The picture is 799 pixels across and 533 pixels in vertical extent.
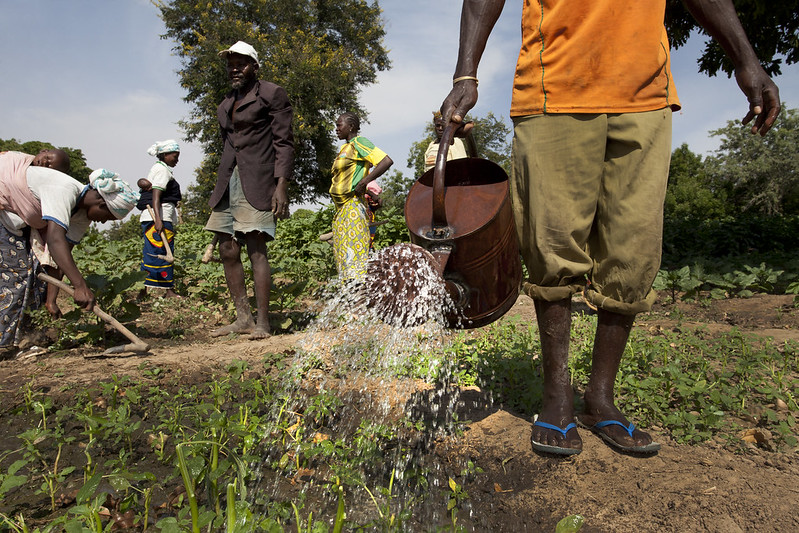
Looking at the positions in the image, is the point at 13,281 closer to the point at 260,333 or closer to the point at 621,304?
the point at 260,333

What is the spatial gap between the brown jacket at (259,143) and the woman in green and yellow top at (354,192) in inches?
24.6

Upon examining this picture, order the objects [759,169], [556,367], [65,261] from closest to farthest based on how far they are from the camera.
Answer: [556,367] → [65,261] → [759,169]

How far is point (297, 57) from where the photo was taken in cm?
2133

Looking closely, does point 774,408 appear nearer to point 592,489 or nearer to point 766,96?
point 592,489

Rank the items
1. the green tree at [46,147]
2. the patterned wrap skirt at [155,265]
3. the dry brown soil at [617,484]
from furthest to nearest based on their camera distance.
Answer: the green tree at [46,147] → the patterned wrap skirt at [155,265] → the dry brown soil at [617,484]

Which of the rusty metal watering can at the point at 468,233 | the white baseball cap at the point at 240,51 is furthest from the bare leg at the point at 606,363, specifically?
the white baseball cap at the point at 240,51

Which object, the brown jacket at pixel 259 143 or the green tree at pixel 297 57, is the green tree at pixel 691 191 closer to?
the green tree at pixel 297 57

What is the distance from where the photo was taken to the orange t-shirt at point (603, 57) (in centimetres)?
179

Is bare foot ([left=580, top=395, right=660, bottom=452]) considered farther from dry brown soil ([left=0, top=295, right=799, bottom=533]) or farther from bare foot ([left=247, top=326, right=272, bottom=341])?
bare foot ([left=247, top=326, right=272, bottom=341])

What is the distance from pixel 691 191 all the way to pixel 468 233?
52.2 meters

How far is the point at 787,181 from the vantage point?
4384cm

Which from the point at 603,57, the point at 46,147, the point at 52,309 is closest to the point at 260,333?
the point at 52,309

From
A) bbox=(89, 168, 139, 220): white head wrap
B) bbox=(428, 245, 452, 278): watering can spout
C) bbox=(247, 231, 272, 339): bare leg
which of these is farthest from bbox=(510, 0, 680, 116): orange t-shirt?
bbox=(89, 168, 139, 220): white head wrap

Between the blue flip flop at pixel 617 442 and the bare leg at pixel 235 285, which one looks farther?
the bare leg at pixel 235 285
